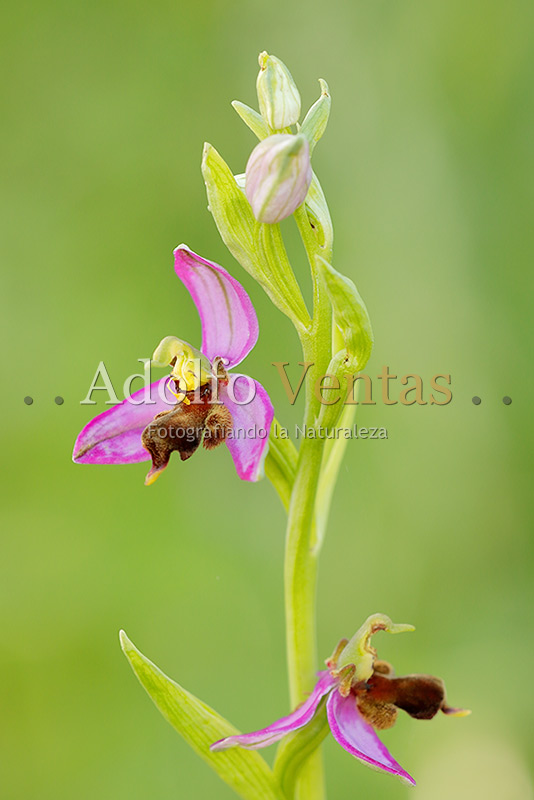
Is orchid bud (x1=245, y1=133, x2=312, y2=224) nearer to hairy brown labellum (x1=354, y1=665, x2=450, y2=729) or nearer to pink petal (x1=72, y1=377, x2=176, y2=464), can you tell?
pink petal (x1=72, y1=377, x2=176, y2=464)

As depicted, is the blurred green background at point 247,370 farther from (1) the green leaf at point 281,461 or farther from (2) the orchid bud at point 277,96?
(2) the orchid bud at point 277,96

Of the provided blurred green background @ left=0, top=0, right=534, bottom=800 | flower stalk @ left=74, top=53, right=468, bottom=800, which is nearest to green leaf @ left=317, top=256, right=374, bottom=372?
flower stalk @ left=74, top=53, right=468, bottom=800

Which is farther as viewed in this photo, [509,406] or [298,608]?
[509,406]

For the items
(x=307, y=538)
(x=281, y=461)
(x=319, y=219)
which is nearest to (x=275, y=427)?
(x=281, y=461)

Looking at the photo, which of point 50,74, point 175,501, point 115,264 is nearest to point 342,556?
point 175,501

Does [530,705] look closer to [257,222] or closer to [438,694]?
[438,694]

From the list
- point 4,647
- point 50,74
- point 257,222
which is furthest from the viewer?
point 50,74
